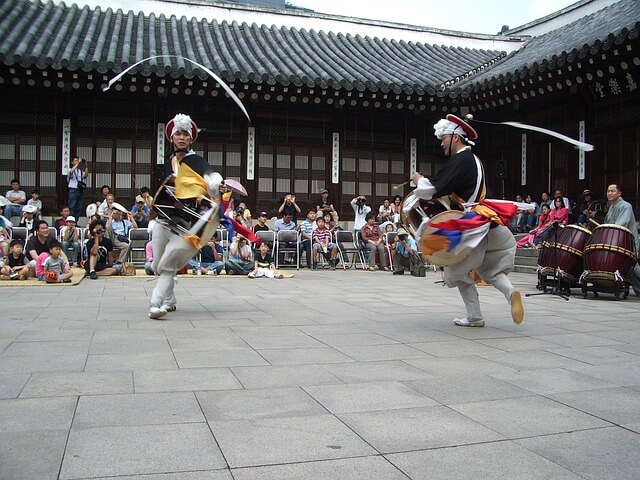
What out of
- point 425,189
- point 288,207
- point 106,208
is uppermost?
point 288,207

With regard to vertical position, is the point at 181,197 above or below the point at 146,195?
below

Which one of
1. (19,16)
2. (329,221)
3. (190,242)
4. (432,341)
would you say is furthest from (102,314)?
(19,16)

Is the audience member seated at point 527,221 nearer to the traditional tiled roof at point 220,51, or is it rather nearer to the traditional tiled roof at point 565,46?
the traditional tiled roof at point 565,46

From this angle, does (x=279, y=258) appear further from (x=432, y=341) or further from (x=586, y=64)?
(x=432, y=341)

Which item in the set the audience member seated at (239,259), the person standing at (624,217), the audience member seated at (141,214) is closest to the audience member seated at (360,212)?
the audience member seated at (239,259)

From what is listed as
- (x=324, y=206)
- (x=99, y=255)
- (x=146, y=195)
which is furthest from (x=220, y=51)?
(x=99, y=255)

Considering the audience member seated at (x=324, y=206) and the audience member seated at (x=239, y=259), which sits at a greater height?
the audience member seated at (x=324, y=206)

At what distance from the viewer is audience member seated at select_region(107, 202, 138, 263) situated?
37.5 feet

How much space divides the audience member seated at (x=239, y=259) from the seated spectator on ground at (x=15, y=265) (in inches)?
134

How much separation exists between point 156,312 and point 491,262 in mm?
3079

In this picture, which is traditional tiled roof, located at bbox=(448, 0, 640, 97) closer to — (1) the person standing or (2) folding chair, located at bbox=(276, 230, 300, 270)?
(1) the person standing

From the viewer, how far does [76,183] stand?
13.3 metres

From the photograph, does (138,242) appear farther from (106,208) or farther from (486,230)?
(486,230)

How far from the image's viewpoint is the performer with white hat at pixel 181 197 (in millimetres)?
5789
